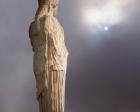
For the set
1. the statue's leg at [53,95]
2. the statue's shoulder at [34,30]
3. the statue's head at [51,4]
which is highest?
the statue's head at [51,4]

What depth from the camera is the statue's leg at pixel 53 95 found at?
13.6 meters

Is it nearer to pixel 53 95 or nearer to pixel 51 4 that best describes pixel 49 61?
pixel 53 95

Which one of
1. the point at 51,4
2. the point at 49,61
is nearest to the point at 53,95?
the point at 49,61

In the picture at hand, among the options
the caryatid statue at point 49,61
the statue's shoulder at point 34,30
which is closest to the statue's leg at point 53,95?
the caryatid statue at point 49,61

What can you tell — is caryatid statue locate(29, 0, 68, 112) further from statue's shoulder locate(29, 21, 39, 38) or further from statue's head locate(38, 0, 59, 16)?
statue's head locate(38, 0, 59, 16)

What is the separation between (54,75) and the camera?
45.0ft

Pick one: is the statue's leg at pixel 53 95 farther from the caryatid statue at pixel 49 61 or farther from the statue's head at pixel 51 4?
the statue's head at pixel 51 4

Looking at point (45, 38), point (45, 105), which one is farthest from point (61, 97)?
point (45, 38)

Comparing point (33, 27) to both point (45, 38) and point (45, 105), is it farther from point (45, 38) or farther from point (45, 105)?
point (45, 105)

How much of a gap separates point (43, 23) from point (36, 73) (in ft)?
3.70

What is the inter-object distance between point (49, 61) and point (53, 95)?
750 millimetres

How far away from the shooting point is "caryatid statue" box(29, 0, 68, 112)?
13.6 m

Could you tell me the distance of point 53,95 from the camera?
1362 cm

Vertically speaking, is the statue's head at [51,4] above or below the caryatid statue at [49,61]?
above
